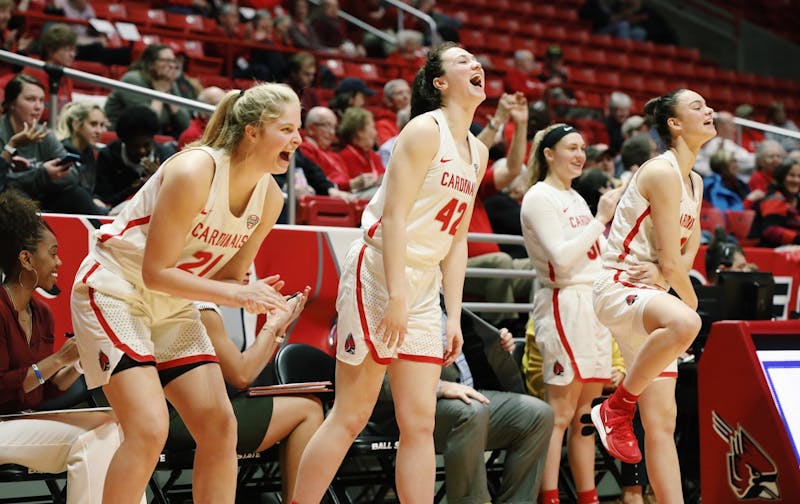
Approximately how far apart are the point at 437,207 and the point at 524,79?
829 cm

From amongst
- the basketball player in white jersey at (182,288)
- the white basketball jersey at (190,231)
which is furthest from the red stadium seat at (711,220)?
the white basketball jersey at (190,231)

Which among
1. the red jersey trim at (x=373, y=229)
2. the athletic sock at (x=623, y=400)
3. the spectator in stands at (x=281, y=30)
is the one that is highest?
the spectator in stands at (x=281, y=30)

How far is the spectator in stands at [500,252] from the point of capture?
5938 millimetres

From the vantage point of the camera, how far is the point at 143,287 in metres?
3.30

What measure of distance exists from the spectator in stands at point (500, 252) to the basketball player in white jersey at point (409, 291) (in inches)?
89.4

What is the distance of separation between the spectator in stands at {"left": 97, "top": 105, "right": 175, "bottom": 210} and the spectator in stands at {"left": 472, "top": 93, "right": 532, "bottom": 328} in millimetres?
1836

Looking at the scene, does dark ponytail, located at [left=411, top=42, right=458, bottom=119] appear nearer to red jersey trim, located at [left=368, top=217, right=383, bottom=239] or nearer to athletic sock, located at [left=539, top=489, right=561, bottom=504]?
red jersey trim, located at [left=368, top=217, right=383, bottom=239]

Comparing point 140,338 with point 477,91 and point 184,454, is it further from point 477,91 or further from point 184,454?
point 477,91

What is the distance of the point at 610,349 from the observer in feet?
16.3

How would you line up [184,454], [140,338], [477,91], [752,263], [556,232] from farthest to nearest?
[752,263]
[556,232]
[184,454]
[477,91]
[140,338]

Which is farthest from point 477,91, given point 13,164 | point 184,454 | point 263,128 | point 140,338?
point 13,164

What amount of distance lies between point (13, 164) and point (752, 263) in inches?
181

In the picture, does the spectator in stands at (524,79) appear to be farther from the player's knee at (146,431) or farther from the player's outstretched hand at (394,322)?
the player's knee at (146,431)

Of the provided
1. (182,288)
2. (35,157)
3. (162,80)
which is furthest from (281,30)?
Answer: (182,288)
